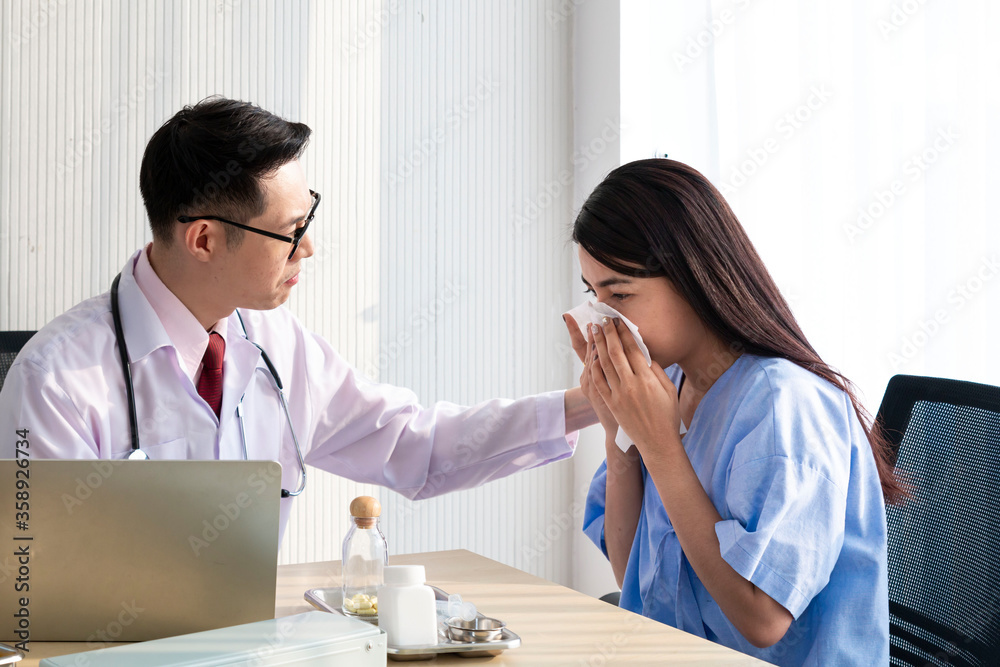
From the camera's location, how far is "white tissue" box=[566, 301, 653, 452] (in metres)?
1.38

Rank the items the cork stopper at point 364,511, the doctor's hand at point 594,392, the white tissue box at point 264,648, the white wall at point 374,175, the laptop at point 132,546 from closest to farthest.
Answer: the white tissue box at point 264,648
the laptop at point 132,546
the cork stopper at point 364,511
the doctor's hand at point 594,392
the white wall at point 374,175

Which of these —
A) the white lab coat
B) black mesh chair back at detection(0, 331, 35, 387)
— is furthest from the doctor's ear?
black mesh chair back at detection(0, 331, 35, 387)

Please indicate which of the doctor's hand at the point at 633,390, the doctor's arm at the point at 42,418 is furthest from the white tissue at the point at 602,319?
the doctor's arm at the point at 42,418

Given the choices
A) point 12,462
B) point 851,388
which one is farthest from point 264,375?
point 851,388

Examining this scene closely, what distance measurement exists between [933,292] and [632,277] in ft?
2.89

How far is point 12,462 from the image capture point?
0.95m

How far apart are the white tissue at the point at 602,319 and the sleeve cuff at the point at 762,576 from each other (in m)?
0.32

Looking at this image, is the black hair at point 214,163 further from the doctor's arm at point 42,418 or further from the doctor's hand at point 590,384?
the doctor's hand at point 590,384

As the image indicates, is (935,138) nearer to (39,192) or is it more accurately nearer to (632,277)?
(632,277)

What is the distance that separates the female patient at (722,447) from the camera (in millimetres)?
1160

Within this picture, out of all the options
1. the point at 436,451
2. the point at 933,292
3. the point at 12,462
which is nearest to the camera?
the point at 12,462

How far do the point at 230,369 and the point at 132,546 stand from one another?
57 cm

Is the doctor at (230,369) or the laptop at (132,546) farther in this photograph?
the doctor at (230,369)

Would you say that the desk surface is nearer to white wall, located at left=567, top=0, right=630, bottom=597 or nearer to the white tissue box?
the white tissue box
